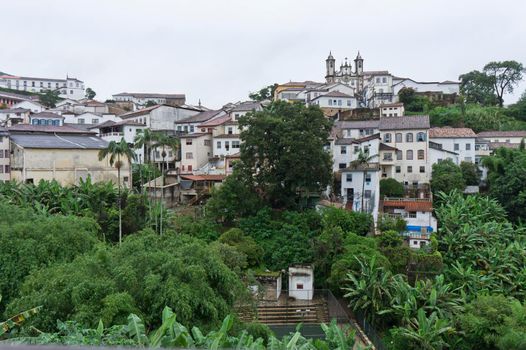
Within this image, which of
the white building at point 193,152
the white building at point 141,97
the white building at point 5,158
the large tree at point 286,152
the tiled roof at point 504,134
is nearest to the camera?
the large tree at point 286,152

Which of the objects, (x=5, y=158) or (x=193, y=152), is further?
(x=193, y=152)

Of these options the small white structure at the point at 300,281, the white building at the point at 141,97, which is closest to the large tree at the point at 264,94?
the white building at the point at 141,97

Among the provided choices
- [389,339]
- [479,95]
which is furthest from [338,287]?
[479,95]

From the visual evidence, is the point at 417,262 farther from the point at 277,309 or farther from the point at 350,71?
the point at 350,71

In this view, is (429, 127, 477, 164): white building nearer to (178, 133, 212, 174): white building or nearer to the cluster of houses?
the cluster of houses

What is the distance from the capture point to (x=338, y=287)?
20922 millimetres

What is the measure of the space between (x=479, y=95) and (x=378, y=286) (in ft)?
171

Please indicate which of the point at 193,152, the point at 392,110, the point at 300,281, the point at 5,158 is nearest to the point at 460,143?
the point at 392,110

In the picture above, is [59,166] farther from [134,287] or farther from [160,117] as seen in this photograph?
[134,287]

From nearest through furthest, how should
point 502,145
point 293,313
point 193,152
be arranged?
point 293,313 < point 193,152 < point 502,145

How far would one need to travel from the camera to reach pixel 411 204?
29.2 meters

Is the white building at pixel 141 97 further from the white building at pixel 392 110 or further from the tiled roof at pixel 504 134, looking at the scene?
the tiled roof at pixel 504 134

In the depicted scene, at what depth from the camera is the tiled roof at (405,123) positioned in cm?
3491

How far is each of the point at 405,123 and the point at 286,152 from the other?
13.1 meters
